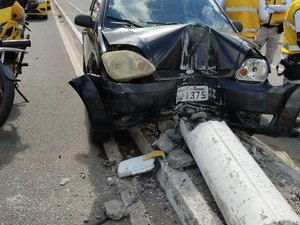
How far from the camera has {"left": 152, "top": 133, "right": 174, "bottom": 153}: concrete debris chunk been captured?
355 centimetres

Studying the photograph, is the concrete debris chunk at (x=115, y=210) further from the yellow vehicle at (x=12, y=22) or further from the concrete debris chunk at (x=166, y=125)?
the yellow vehicle at (x=12, y=22)

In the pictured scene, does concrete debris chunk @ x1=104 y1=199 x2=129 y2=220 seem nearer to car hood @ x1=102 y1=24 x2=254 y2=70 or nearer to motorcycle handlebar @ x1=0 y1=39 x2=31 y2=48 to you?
car hood @ x1=102 y1=24 x2=254 y2=70

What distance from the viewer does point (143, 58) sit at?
3.59 metres

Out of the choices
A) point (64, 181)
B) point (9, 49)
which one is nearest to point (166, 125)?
point (64, 181)

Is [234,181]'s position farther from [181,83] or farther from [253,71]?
[253,71]

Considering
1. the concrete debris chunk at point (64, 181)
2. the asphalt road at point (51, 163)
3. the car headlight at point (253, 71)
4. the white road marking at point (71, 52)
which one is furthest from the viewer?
the white road marking at point (71, 52)

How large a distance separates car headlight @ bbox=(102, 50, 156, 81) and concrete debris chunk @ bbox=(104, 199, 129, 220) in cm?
111

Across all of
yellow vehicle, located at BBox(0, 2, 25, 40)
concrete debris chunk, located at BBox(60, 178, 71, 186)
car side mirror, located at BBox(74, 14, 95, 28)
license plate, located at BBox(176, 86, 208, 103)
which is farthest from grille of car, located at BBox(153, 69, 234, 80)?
yellow vehicle, located at BBox(0, 2, 25, 40)

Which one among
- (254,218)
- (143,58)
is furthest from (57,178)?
(254,218)

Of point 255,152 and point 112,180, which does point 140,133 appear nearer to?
point 112,180

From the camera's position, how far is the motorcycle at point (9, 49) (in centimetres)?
420

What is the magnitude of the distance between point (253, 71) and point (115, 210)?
186cm

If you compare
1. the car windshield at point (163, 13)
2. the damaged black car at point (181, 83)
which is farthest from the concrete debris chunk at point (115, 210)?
the car windshield at point (163, 13)

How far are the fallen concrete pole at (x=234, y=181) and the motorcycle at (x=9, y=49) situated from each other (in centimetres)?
197
